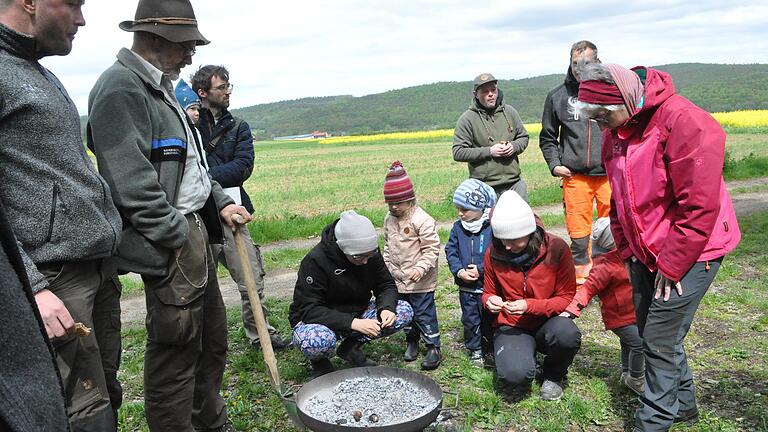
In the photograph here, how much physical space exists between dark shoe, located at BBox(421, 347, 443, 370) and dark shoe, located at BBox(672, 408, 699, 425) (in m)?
1.78

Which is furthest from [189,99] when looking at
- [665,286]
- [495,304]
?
[665,286]

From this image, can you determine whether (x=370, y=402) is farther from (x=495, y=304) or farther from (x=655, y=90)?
(x=655, y=90)

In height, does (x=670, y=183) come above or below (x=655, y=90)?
below

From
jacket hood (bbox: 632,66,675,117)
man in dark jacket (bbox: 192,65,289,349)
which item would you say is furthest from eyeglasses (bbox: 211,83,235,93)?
jacket hood (bbox: 632,66,675,117)

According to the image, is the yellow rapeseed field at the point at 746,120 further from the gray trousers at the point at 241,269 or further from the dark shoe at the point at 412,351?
the gray trousers at the point at 241,269

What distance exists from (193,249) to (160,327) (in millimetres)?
434

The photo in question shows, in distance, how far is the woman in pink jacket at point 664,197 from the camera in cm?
310

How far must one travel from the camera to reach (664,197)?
3268 millimetres

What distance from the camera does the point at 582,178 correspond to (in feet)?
20.6

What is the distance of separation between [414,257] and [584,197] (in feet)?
7.24

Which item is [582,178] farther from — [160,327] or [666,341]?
[160,327]

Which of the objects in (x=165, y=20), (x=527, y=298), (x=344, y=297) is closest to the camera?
(x=165, y=20)

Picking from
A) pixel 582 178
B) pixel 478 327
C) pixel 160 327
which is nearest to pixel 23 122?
pixel 160 327

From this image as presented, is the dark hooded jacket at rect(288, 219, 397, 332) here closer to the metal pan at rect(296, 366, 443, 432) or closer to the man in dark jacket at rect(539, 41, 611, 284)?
the metal pan at rect(296, 366, 443, 432)
